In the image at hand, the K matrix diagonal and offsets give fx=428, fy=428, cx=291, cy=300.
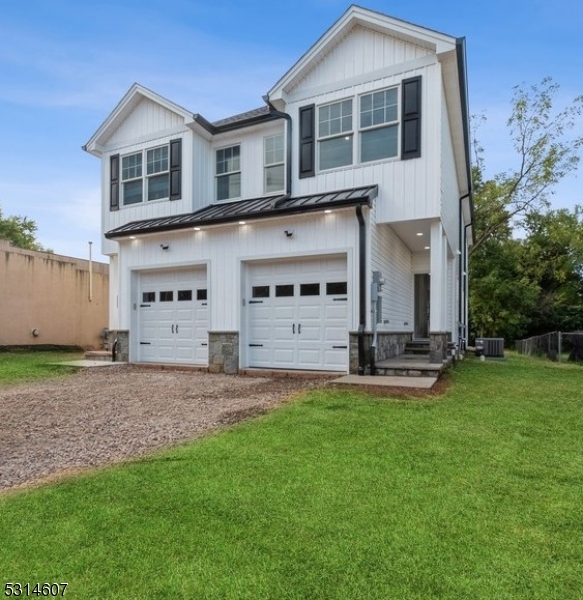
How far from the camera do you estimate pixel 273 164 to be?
11.0m

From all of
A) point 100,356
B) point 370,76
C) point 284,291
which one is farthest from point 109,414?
point 370,76

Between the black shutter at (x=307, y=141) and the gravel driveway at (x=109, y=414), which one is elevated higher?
the black shutter at (x=307, y=141)

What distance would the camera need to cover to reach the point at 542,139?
22.5 meters

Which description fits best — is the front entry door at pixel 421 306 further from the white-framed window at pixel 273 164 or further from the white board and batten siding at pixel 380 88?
the white-framed window at pixel 273 164

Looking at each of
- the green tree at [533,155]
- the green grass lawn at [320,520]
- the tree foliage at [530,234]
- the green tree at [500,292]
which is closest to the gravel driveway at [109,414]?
the green grass lawn at [320,520]

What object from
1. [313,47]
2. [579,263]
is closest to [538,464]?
[313,47]

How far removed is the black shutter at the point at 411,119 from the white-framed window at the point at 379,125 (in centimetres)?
17

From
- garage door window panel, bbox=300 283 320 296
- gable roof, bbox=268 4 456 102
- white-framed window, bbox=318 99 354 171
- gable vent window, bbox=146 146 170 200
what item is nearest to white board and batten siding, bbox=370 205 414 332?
garage door window panel, bbox=300 283 320 296

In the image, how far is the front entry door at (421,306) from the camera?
13.6 meters

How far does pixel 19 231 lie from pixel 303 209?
30.2m

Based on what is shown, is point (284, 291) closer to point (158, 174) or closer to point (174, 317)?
point (174, 317)

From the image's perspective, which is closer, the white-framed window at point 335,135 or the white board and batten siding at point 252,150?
the white-framed window at point 335,135

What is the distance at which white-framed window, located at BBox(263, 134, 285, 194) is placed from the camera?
11.0 m

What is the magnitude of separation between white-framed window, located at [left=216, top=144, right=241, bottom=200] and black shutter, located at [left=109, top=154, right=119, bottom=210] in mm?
3171
